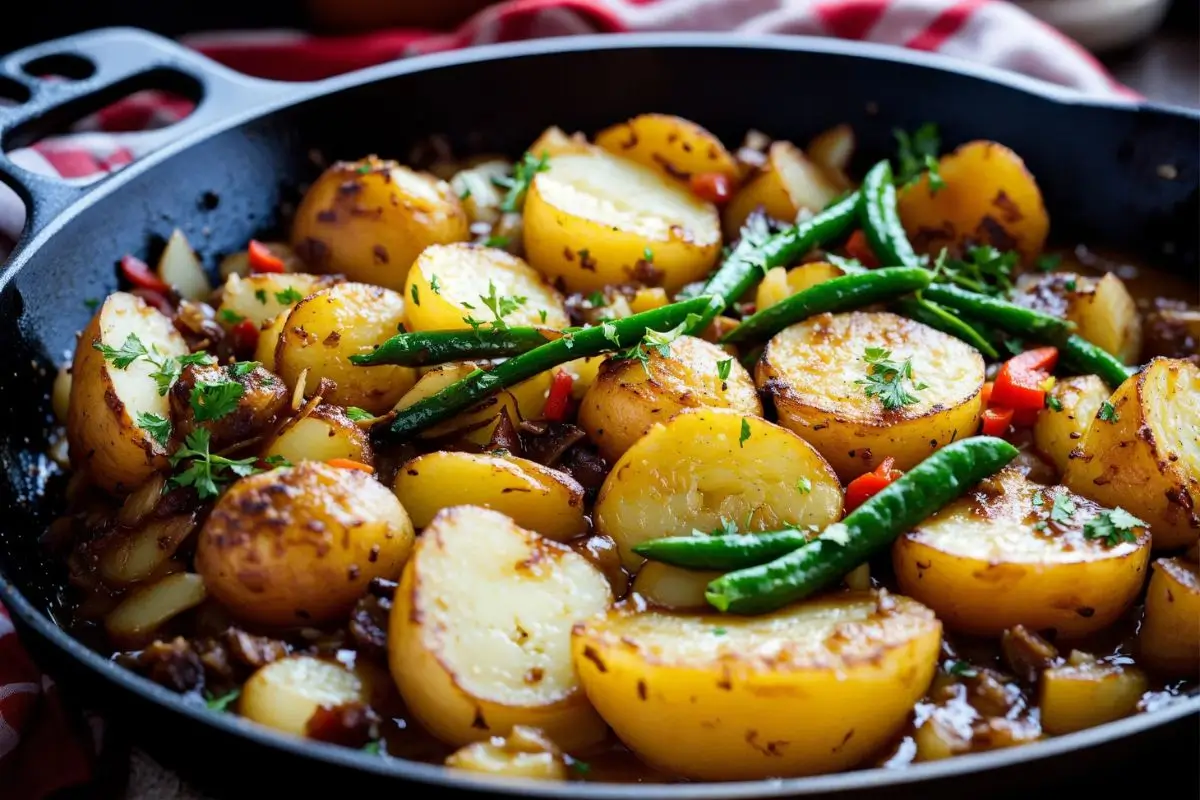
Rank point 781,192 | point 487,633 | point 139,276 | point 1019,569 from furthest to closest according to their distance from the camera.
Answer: point 781,192, point 139,276, point 1019,569, point 487,633

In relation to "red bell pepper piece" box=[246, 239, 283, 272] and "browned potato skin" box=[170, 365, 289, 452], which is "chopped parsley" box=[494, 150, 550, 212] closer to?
"red bell pepper piece" box=[246, 239, 283, 272]

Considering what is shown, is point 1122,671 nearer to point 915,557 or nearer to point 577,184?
point 915,557

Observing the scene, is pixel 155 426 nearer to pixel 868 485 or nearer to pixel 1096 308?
pixel 868 485

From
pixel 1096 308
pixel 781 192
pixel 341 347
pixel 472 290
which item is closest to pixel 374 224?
pixel 472 290

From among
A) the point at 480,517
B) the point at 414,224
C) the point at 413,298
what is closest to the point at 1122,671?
the point at 480,517

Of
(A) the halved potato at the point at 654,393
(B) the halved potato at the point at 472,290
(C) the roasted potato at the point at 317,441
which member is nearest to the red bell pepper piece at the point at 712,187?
(B) the halved potato at the point at 472,290

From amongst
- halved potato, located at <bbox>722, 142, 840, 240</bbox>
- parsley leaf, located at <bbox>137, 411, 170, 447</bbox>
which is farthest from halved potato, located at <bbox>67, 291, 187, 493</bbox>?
halved potato, located at <bbox>722, 142, 840, 240</bbox>
